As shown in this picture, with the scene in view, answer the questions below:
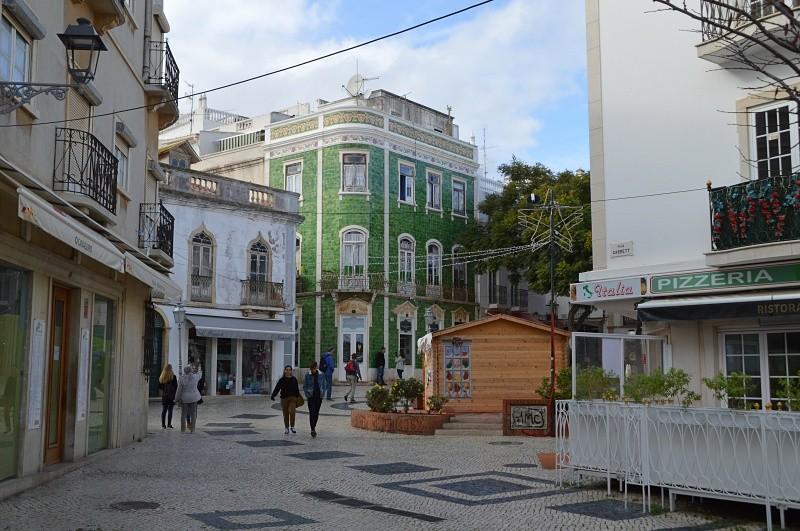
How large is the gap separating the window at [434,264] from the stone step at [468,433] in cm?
2484

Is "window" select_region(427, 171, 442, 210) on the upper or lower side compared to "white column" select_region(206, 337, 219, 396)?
upper

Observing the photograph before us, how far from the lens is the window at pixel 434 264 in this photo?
145ft

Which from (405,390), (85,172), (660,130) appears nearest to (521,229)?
(405,390)

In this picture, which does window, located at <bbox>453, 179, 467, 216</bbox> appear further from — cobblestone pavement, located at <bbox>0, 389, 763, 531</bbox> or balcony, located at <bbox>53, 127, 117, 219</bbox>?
balcony, located at <bbox>53, 127, 117, 219</bbox>

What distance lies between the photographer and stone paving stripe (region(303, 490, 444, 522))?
9.45 m

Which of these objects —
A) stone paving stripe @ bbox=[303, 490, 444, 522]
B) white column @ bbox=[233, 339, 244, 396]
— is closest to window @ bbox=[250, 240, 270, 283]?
white column @ bbox=[233, 339, 244, 396]

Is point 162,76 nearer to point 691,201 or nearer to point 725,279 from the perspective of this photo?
point 691,201

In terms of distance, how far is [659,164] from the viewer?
15.3 meters

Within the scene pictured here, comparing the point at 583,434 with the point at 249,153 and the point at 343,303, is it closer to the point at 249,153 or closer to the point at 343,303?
the point at 343,303

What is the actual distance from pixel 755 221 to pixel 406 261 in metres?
30.4

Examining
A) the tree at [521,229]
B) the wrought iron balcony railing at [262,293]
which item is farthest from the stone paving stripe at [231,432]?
the tree at [521,229]

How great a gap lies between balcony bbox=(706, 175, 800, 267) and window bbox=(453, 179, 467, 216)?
32268mm

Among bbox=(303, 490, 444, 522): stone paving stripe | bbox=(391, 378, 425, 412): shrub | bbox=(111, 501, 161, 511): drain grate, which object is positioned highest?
bbox=(391, 378, 425, 412): shrub

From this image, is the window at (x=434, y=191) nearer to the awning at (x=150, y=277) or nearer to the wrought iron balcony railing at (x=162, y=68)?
the wrought iron balcony railing at (x=162, y=68)
